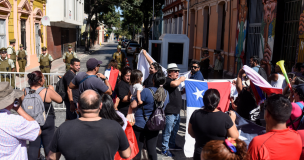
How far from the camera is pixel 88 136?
2490 millimetres

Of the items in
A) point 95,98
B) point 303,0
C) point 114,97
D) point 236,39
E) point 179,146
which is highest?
point 303,0

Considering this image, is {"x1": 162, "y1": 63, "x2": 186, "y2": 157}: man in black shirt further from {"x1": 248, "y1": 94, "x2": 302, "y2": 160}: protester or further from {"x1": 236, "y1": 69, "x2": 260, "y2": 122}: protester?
{"x1": 248, "y1": 94, "x2": 302, "y2": 160}: protester

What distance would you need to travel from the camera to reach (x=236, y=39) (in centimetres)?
1375

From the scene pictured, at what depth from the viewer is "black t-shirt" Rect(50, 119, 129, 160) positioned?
2480mm

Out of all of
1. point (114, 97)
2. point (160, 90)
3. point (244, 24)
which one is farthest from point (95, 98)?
point (244, 24)

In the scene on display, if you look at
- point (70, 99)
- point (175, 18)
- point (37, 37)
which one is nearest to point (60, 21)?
point (37, 37)

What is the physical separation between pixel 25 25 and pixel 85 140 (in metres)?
17.0

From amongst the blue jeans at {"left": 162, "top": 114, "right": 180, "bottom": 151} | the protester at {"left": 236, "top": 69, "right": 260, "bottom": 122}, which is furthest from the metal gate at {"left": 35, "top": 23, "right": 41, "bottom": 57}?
the protester at {"left": 236, "top": 69, "right": 260, "bottom": 122}

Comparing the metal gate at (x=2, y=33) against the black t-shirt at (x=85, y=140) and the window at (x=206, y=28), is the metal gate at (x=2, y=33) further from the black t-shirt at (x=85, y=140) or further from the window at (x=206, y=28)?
the black t-shirt at (x=85, y=140)

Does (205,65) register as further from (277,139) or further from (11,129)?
(11,129)

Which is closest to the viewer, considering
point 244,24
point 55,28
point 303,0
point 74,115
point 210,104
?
point 210,104

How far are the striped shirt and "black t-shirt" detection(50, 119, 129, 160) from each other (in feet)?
1.18

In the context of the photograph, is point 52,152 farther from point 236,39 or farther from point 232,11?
point 232,11

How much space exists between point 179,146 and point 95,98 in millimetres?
3442
